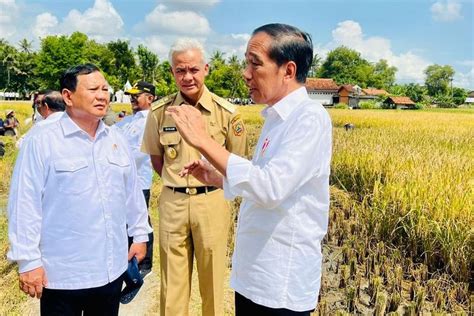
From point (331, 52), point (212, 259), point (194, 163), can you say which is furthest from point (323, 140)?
point (331, 52)

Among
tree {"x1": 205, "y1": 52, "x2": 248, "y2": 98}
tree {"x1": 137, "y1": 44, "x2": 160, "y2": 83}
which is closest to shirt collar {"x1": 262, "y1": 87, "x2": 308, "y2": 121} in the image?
tree {"x1": 205, "y1": 52, "x2": 248, "y2": 98}

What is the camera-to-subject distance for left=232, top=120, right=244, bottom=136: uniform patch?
2502 millimetres

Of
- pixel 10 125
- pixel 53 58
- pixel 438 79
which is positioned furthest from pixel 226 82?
pixel 438 79

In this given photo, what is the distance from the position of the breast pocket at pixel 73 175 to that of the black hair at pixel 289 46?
954 millimetres

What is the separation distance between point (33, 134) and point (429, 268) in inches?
133

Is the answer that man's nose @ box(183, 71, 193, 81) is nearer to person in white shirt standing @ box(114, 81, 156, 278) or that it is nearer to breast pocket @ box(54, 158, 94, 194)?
breast pocket @ box(54, 158, 94, 194)

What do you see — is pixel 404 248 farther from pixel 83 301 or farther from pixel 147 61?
pixel 147 61

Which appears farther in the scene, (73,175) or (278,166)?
(73,175)

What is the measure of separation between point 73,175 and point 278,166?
3.22 feet

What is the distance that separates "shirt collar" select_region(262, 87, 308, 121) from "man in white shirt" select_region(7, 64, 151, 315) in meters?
0.88

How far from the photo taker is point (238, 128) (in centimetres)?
252

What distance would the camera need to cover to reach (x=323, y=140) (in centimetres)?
128

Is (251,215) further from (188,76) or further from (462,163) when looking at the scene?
(462,163)

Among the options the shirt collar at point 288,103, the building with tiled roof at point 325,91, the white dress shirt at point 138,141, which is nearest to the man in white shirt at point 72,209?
the shirt collar at point 288,103
